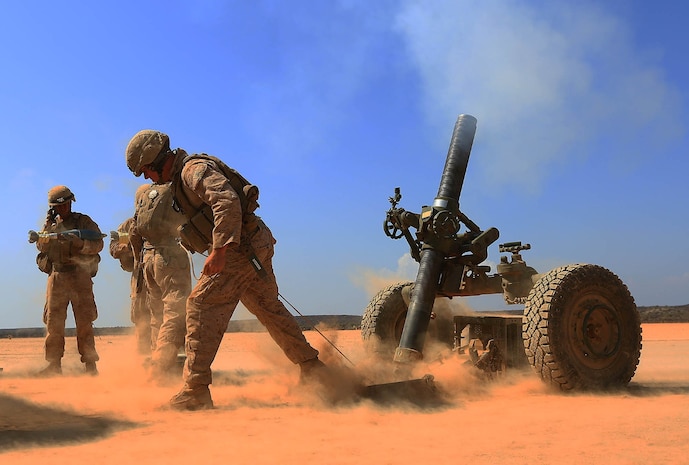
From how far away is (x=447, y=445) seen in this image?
11.7ft

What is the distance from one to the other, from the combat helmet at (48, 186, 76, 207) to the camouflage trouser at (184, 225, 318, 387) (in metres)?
4.30

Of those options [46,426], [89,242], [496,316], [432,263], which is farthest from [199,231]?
[89,242]

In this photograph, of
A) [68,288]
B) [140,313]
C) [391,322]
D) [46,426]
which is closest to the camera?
[46,426]

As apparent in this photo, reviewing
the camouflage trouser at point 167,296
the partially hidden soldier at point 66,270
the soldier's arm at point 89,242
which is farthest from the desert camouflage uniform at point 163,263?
the partially hidden soldier at point 66,270

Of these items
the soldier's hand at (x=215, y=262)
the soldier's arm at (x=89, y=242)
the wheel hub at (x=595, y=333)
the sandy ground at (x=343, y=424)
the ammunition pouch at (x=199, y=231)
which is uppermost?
the soldier's arm at (x=89, y=242)

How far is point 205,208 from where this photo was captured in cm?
509

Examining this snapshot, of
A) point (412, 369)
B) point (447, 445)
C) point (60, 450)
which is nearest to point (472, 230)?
point (412, 369)

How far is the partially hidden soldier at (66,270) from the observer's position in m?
8.41

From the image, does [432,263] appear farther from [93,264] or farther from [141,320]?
[93,264]

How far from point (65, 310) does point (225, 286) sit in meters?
4.61

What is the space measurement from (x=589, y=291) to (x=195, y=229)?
350 centimetres

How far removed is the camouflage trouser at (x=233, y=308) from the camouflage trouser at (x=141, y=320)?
336cm

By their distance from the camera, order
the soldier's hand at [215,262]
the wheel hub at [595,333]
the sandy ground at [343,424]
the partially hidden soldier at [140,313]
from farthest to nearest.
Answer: the partially hidden soldier at [140,313]
the wheel hub at [595,333]
the soldier's hand at [215,262]
the sandy ground at [343,424]

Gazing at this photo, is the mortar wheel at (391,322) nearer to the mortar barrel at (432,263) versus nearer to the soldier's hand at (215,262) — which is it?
the mortar barrel at (432,263)
